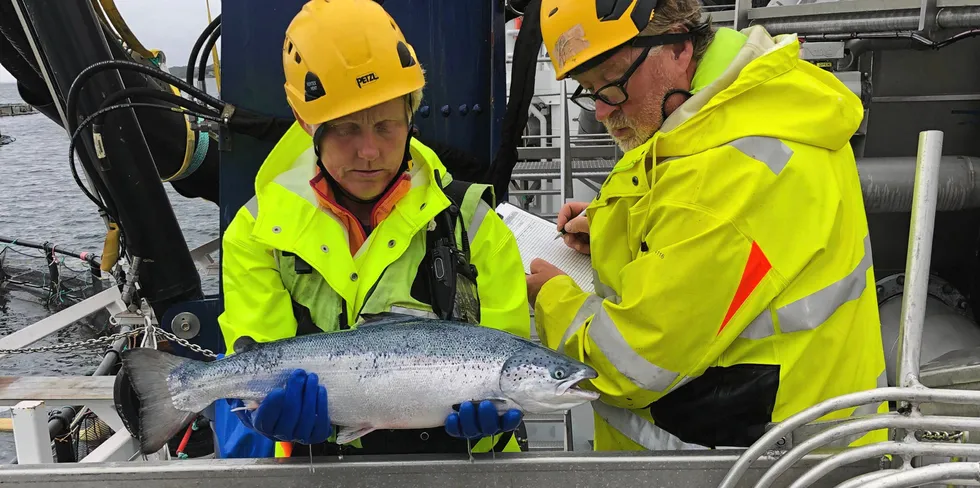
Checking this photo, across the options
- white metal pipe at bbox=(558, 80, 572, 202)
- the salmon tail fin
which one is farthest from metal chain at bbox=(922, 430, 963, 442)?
white metal pipe at bbox=(558, 80, 572, 202)

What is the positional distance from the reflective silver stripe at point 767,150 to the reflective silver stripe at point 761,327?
46 cm

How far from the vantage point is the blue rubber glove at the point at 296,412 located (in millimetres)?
1789

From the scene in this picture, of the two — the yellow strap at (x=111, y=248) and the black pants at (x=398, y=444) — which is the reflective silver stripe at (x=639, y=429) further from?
the yellow strap at (x=111, y=248)

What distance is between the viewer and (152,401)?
76.1 inches

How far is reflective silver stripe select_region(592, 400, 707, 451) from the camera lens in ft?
7.69

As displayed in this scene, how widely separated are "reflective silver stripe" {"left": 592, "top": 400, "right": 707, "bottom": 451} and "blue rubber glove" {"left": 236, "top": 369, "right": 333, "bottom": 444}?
3.79 feet

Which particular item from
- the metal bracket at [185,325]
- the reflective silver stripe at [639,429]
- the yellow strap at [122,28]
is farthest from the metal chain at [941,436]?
the yellow strap at [122,28]

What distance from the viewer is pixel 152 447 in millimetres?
1925

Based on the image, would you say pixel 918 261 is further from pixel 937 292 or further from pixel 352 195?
pixel 937 292

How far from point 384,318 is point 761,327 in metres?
1.21

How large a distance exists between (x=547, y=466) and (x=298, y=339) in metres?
0.83

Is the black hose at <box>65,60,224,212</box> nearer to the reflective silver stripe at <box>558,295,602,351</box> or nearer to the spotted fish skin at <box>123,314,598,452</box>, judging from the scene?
the spotted fish skin at <box>123,314,598,452</box>

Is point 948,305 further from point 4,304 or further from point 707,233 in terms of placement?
point 4,304

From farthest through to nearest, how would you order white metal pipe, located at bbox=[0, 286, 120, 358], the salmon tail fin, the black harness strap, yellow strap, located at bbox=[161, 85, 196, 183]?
white metal pipe, located at bbox=[0, 286, 120, 358]
yellow strap, located at bbox=[161, 85, 196, 183]
the black harness strap
the salmon tail fin
